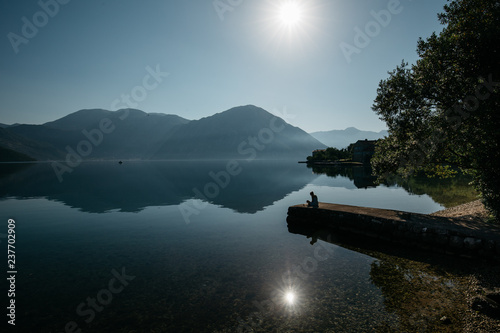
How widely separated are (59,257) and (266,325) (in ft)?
47.0

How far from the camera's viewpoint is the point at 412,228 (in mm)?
15641

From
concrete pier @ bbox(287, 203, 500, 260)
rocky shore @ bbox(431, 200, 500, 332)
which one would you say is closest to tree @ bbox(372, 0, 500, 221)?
concrete pier @ bbox(287, 203, 500, 260)

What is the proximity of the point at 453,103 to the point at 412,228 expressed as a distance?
9498 mm

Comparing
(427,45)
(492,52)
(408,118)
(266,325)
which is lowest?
(266,325)

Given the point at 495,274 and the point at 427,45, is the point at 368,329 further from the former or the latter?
the point at 427,45

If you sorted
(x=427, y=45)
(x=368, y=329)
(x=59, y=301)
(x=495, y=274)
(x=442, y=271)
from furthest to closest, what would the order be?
(x=427, y=45)
(x=442, y=271)
(x=495, y=274)
(x=59, y=301)
(x=368, y=329)

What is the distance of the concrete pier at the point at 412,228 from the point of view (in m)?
13.0

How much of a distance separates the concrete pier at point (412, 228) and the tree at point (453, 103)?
3408 millimetres

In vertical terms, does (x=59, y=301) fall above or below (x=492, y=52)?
below

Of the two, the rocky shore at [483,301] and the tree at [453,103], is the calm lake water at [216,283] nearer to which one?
the rocky shore at [483,301]

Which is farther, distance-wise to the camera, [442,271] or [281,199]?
[281,199]

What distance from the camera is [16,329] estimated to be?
8.27m

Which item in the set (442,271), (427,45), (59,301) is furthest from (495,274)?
(59,301)

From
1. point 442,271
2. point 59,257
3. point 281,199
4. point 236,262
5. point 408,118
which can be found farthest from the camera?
point 281,199
